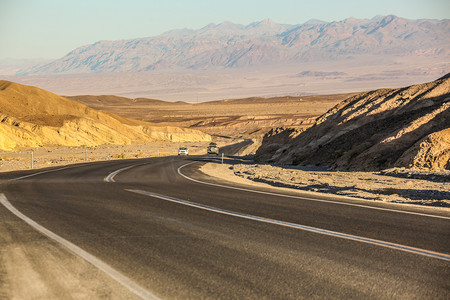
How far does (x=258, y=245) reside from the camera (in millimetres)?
7309

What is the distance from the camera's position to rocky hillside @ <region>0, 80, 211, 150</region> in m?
65.9

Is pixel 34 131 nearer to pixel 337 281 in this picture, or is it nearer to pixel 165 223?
pixel 165 223

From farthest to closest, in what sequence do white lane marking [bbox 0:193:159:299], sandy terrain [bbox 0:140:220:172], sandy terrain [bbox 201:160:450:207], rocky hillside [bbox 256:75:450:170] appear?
sandy terrain [bbox 0:140:220:172]
rocky hillside [bbox 256:75:450:170]
sandy terrain [bbox 201:160:450:207]
white lane marking [bbox 0:193:159:299]

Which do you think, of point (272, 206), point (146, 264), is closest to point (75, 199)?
point (272, 206)

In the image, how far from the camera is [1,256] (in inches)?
272

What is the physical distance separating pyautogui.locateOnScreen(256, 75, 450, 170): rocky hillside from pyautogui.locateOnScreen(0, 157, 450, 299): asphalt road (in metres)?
14.3

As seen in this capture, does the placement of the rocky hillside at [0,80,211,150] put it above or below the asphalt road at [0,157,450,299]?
above

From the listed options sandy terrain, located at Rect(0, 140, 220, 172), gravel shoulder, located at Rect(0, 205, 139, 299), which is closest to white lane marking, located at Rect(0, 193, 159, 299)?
gravel shoulder, located at Rect(0, 205, 139, 299)

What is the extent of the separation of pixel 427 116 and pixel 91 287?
87.1 ft

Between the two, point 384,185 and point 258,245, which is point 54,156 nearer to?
point 384,185

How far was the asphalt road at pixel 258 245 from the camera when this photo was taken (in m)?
5.47

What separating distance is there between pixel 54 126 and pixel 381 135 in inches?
2218

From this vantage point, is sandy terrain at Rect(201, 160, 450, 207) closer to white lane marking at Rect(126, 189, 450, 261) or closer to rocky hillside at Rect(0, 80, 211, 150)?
white lane marking at Rect(126, 189, 450, 261)

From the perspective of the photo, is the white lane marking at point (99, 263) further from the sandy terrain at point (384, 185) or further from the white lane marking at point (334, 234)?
the sandy terrain at point (384, 185)
